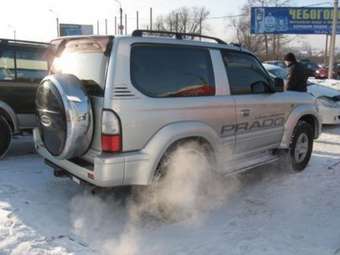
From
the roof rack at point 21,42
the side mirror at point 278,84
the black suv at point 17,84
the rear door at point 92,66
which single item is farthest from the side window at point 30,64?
the side mirror at point 278,84

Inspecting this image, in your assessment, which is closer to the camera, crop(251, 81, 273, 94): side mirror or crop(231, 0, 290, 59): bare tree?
crop(251, 81, 273, 94): side mirror

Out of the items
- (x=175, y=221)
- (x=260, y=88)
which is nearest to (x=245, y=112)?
(x=260, y=88)

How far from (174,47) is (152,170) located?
1402 mm

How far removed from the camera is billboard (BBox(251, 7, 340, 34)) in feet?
104

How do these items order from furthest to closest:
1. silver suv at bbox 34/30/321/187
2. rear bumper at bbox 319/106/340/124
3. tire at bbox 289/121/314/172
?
rear bumper at bbox 319/106/340/124 → tire at bbox 289/121/314/172 → silver suv at bbox 34/30/321/187

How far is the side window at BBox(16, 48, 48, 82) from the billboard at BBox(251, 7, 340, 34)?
91.1 ft

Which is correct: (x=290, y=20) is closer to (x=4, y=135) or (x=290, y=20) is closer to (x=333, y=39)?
(x=333, y=39)

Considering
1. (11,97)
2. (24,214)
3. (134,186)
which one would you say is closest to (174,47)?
(134,186)

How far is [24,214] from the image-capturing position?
446cm

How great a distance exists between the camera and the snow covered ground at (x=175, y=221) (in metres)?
3.82

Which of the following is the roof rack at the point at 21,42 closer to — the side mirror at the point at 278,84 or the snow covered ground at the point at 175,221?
the snow covered ground at the point at 175,221

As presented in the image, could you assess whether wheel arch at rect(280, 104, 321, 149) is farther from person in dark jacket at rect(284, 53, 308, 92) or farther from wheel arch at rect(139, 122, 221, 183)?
person in dark jacket at rect(284, 53, 308, 92)

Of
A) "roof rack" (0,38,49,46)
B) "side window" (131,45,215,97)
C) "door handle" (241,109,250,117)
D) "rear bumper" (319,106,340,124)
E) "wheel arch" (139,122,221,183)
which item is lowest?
"rear bumper" (319,106,340,124)

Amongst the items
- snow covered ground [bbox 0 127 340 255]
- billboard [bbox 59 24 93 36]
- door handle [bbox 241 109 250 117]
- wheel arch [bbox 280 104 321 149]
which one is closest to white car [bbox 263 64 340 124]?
wheel arch [bbox 280 104 321 149]
